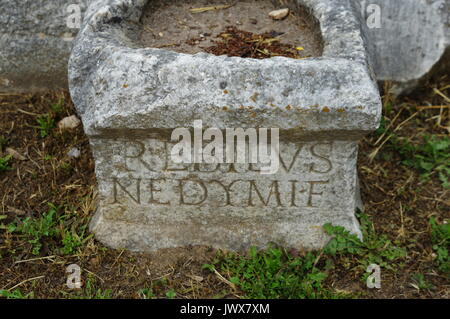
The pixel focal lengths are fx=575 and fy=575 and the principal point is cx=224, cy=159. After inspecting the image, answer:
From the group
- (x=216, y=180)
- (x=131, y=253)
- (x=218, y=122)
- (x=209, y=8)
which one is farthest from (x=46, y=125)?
(x=218, y=122)

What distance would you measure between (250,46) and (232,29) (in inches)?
8.5

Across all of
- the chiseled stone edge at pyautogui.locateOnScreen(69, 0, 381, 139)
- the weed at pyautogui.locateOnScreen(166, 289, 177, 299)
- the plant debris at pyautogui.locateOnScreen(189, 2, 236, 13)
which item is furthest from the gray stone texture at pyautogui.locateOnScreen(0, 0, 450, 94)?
the weed at pyautogui.locateOnScreen(166, 289, 177, 299)

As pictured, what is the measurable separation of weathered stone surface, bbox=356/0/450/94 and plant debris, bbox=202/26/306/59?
3.05 ft

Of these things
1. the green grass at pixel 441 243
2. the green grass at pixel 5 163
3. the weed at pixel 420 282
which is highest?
the green grass at pixel 5 163

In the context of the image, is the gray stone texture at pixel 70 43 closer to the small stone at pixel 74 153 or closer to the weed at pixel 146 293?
the small stone at pixel 74 153

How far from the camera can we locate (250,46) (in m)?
2.56

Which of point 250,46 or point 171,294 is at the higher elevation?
point 250,46

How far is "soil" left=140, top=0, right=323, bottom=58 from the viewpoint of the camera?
2.55 meters

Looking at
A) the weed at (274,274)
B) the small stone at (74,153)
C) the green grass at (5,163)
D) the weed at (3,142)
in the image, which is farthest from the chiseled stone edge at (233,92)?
the weed at (3,142)

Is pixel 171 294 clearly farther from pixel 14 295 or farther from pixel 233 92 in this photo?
pixel 233 92

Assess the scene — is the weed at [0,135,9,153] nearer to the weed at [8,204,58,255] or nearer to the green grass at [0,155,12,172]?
the green grass at [0,155,12,172]

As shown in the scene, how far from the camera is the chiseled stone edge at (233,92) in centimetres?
216

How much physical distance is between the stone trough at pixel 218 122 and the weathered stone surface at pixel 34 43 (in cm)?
80

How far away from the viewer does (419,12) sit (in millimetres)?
3350
